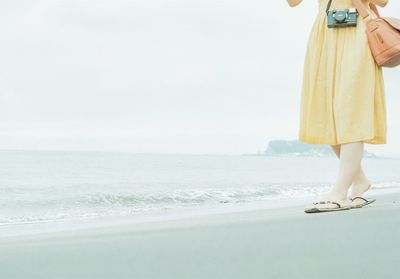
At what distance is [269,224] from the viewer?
9.14 feet

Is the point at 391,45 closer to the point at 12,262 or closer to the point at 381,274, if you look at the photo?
the point at 381,274

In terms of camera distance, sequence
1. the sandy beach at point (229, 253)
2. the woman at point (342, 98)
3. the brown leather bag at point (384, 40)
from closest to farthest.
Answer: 1. the sandy beach at point (229, 253)
2. the brown leather bag at point (384, 40)
3. the woman at point (342, 98)

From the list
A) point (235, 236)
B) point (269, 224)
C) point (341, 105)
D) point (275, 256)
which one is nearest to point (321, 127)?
point (341, 105)

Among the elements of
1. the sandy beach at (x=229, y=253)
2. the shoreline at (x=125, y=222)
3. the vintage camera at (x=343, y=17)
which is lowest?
the shoreline at (x=125, y=222)

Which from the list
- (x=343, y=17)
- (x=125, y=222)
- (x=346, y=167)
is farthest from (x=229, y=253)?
(x=125, y=222)

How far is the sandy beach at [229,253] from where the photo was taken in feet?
5.66

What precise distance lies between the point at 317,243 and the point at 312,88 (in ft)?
5.89

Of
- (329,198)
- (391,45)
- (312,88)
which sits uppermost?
(391,45)

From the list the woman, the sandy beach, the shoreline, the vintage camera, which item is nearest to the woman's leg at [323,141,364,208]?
the woman

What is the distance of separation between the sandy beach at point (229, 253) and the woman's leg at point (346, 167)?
935 millimetres

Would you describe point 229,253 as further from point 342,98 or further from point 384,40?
point 384,40

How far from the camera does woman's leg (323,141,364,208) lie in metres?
3.62

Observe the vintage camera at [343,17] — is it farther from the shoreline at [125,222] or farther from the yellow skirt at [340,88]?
the shoreline at [125,222]

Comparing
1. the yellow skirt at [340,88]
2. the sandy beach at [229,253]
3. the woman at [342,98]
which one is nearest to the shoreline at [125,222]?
the woman at [342,98]
